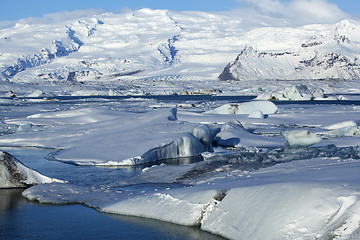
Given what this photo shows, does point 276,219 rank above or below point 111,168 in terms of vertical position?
above

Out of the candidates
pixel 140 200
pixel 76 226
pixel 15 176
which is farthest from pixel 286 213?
pixel 15 176

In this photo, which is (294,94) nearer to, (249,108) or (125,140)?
(249,108)

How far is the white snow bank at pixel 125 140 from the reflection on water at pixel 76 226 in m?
4.23

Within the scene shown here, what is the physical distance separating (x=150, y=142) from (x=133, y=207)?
5.55 m

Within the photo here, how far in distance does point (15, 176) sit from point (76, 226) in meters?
3.08

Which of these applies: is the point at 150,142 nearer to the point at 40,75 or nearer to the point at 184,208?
the point at 184,208

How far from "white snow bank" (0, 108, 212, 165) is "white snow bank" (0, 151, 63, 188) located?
2.41m

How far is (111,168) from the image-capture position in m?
11.5

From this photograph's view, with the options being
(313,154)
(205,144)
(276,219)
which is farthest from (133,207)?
(205,144)

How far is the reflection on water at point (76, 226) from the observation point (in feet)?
21.2

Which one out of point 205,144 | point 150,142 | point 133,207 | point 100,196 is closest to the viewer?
point 133,207

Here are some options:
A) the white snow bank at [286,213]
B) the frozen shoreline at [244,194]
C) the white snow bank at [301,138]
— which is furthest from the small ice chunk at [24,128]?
the white snow bank at [286,213]

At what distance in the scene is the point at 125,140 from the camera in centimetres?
1340

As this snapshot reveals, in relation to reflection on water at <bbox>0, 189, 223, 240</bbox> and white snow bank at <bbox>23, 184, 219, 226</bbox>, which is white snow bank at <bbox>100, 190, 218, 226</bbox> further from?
reflection on water at <bbox>0, 189, 223, 240</bbox>
